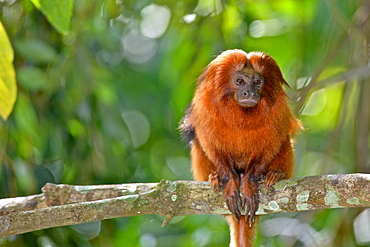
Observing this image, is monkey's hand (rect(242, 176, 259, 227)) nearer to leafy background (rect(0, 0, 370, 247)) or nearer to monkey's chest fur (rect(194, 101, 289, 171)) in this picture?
monkey's chest fur (rect(194, 101, 289, 171))

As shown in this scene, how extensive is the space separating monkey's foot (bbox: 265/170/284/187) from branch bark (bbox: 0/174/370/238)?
98 millimetres

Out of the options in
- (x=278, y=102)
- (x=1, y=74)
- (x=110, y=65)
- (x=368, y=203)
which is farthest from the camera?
(x=110, y=65)

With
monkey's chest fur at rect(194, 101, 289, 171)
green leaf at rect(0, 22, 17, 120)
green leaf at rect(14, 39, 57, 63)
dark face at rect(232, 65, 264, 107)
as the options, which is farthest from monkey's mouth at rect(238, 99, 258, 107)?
green leaf at rect(0, 22, 17, 120)

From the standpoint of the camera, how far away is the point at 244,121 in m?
3.69

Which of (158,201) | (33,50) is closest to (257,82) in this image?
(158,201)

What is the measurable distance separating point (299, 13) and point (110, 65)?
1854 mm

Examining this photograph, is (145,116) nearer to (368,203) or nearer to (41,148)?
(41,148)

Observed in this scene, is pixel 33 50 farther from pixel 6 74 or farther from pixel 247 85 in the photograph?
pixel 6 74

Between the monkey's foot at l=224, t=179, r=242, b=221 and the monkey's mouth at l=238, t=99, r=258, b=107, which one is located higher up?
the monkey's mouth at l=238, t=99, r=258, b=107

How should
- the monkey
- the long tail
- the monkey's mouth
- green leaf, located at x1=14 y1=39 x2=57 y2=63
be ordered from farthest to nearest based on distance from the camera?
green leaf, located at x1=14 y1=39 x2=57 y2=63 < the long tail < the monkey < the monkey's mouth

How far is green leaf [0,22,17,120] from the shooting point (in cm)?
180

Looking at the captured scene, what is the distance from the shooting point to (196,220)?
5062mm

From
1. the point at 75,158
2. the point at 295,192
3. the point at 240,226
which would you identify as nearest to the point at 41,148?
the point at 75,158

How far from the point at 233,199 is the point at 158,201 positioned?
611mm
